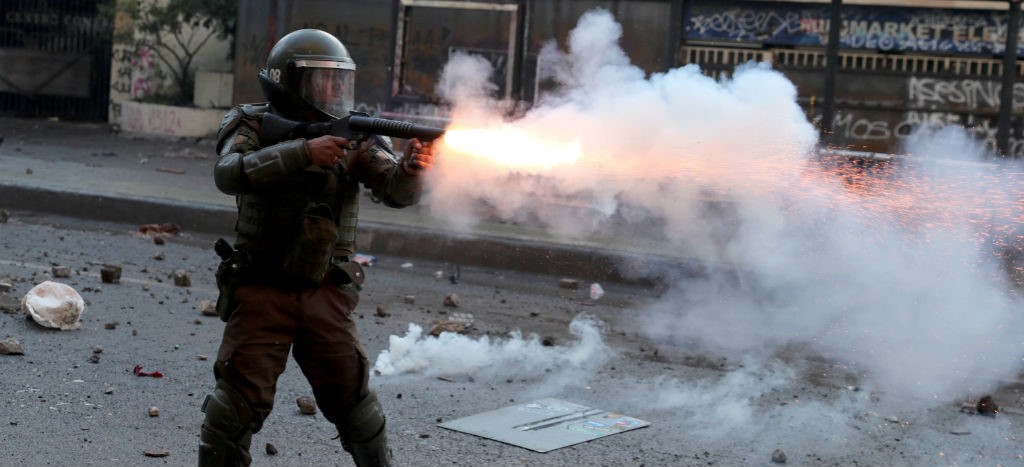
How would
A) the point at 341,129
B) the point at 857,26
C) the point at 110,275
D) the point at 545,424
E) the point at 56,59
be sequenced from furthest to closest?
the point at 56,59, the point at 857,26, the point at 110,275, the point at 545,424, the point at 341,129

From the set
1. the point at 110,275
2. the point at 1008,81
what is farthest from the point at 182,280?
the point at 1008,81

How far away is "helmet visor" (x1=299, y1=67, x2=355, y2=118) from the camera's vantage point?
364 centimetres

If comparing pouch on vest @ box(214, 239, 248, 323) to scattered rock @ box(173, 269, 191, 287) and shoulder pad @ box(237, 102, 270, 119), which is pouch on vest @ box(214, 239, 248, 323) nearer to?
shoulder pad @ box(237, 102, 270, 119)

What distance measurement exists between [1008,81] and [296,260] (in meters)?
11.7

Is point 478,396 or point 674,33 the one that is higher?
point 674,33

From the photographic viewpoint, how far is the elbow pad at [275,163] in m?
3.41

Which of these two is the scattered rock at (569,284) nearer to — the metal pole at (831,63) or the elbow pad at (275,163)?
the elbow pad at (275,163)

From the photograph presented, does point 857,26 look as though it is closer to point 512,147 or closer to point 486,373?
point 486,373

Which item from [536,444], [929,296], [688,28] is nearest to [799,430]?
[536,444]

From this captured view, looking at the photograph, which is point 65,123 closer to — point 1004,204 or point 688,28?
point 688,28

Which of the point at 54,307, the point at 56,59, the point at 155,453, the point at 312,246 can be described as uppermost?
the point at 56,59

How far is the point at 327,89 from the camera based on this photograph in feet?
12.1

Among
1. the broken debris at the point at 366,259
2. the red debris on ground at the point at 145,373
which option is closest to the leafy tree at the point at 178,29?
the broken debris at the point at 366,259

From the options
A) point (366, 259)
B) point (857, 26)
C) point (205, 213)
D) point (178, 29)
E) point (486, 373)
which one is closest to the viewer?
point (486, 373)
